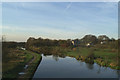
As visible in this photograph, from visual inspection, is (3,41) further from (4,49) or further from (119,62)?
(119,62)

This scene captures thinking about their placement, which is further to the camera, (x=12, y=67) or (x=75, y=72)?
(x=75, y=72)

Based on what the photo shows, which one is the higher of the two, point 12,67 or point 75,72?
point 12,67

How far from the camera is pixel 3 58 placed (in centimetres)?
1046

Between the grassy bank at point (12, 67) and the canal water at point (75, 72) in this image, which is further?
the canal water at point (75, 72)

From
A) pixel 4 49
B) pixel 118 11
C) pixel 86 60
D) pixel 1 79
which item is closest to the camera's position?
pixel 1 79

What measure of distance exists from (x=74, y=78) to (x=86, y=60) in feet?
37.7

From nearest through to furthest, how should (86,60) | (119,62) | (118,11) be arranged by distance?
(118,11) < (119,62) < (86,60)

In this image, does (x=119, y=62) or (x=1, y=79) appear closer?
(x=1, y=79)

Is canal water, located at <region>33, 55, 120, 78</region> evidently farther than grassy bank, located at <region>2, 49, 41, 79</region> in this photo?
Yes

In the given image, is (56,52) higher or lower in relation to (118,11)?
lower

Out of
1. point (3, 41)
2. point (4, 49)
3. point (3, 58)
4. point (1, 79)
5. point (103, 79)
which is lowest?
point (103, 79)

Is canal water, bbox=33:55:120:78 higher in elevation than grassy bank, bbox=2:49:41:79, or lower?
lower

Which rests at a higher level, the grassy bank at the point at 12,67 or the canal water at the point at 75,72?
the grassy bank at the point at 12,67

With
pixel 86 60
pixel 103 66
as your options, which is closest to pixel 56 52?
pixel 86 60
